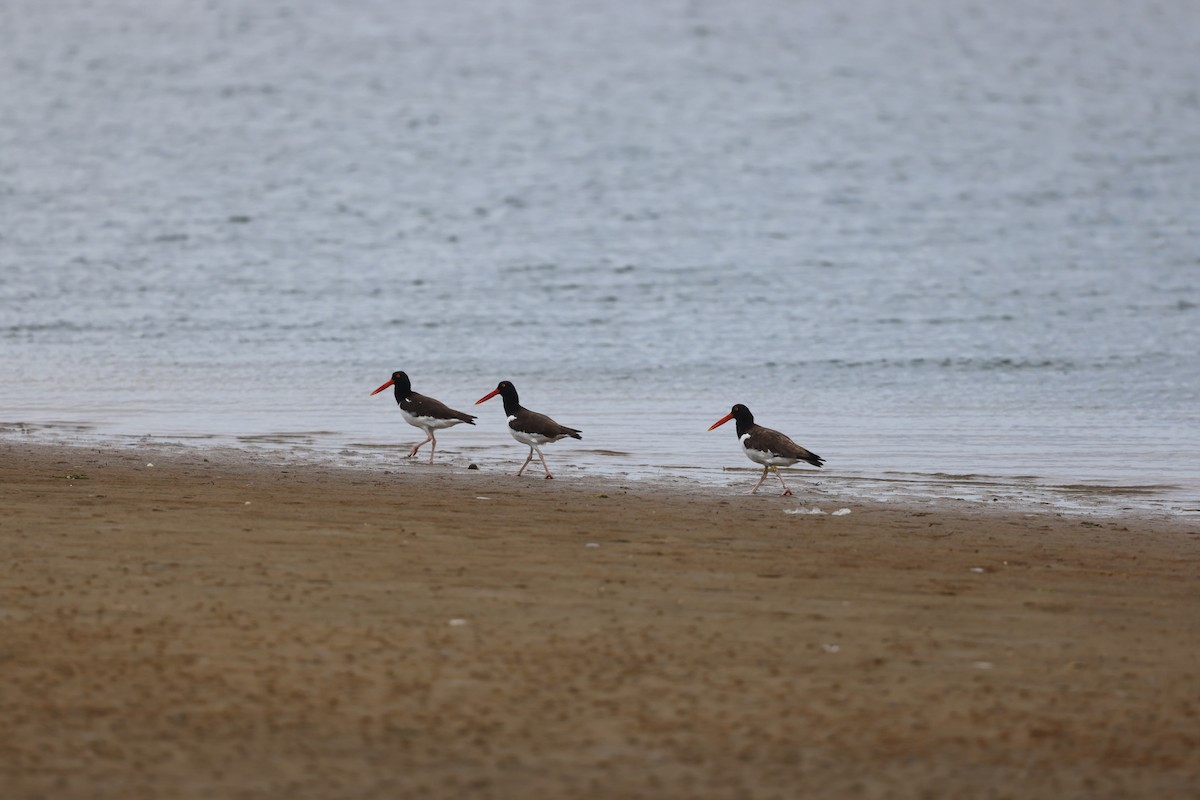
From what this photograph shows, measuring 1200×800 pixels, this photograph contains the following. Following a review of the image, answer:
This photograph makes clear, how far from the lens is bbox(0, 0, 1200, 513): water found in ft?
58.9

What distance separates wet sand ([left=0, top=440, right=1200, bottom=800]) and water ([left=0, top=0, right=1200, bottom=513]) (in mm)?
3938

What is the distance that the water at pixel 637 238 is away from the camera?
58.9 feet

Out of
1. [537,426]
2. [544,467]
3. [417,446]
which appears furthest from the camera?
[417,446]

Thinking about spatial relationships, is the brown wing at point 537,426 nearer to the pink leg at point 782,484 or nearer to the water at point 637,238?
the water at point 637,238

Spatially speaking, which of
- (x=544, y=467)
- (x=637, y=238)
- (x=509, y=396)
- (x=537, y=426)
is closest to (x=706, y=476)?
(x=544, y=467)

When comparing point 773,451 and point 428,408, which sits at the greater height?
point 428,408

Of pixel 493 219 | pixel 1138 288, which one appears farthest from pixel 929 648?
pixel 493 219

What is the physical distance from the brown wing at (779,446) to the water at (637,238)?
1.51 feet

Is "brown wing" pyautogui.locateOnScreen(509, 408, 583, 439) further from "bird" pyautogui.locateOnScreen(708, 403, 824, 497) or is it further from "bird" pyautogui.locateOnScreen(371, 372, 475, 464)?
"bird" pyautogui.locateOnScreen(708, 403, 824, 497)

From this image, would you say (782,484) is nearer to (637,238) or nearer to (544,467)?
(544,467)

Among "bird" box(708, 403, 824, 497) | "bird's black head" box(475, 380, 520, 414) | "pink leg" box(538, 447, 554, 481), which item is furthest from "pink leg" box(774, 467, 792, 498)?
"bird's black head" box(475, 380, 520, 414)

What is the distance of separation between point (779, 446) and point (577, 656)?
6127 mm

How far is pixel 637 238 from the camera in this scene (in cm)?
3884

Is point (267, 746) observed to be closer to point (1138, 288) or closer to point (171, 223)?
point (1138, 288)
